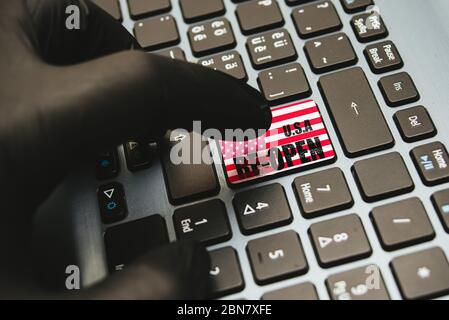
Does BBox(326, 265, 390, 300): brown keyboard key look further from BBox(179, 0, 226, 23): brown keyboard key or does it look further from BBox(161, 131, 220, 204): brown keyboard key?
BBox(179, 0, 226, 23): brown keyboard key

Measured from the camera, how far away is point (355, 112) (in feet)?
1.62

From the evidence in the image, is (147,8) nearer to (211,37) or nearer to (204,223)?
(211,37)

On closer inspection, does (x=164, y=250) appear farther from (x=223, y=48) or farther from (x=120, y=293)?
(x=223, y=48)

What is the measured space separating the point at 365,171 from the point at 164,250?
18 cm

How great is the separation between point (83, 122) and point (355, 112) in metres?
0.23

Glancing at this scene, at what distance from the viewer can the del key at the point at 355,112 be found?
0.48 m

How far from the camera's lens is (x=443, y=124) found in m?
0.48

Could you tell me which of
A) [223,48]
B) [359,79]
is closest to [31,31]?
[223,48]

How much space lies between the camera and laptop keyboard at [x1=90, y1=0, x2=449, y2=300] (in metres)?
0.43

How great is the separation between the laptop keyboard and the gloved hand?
5 cm

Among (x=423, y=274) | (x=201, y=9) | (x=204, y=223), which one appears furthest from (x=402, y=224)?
(x=201, y=9)

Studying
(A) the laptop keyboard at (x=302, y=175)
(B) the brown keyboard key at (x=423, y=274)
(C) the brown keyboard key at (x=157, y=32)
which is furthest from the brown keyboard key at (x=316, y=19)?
(B) the brown keyboard key at (x=423, y=274)

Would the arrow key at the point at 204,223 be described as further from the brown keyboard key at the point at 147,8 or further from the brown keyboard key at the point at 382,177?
the brown keyboard key at the point at 147,8

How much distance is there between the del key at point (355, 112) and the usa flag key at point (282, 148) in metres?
0.01
